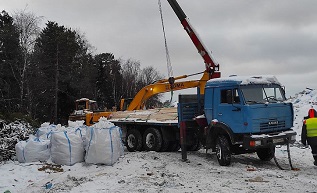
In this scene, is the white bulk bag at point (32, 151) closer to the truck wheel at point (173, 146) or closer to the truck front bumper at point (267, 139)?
the truck wheel at point (173, 146)

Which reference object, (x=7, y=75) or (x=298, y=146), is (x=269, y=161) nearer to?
(x=298, y=146)

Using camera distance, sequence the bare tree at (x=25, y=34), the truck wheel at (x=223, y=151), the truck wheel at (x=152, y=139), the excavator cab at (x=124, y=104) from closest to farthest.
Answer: the truck wheel at (x=223, y=151)
the truck wheel at (x=152, y=139)
the excavator cab at (x=124, y=104)
the bare tree at (x=25, y=34)

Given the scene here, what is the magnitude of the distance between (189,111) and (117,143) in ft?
9.32

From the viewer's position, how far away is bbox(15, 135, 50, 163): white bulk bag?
9.84 m

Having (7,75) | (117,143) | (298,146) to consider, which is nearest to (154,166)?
(117,143)

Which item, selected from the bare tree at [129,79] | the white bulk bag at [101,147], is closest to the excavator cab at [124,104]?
the white bulk bag at [101,147]

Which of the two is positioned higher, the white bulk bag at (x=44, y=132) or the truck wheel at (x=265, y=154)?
the white bulk bag at (x=44, y=132)

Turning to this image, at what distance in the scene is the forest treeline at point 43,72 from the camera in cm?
3148

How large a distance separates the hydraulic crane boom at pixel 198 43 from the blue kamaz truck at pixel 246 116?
3.01m

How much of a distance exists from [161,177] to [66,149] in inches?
123

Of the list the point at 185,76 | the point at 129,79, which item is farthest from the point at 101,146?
the point at 129,79

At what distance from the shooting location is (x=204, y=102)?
10992 millimetres

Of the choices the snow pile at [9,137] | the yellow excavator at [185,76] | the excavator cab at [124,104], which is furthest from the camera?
the excavator cab at [124,104]

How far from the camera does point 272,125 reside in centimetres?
960
